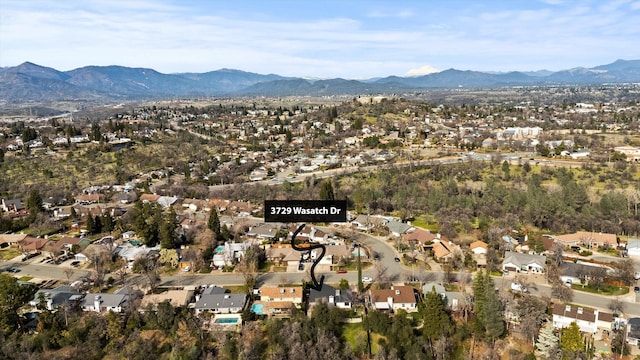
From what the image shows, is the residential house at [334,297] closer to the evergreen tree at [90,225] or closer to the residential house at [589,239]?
the residential house at [589,239]

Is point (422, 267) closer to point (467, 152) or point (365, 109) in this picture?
point (467, 152)

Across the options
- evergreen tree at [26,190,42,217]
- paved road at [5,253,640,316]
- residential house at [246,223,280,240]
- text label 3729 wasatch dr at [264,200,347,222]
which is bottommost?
paved road at [5,253,640,316]

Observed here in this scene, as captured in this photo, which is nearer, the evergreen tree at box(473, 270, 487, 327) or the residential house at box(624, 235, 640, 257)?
the evergreen tree at box(473, 270, 487, 327)

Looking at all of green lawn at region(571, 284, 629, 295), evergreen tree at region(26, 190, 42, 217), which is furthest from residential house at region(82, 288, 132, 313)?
green lawn at region(571, 284, 629, 295)

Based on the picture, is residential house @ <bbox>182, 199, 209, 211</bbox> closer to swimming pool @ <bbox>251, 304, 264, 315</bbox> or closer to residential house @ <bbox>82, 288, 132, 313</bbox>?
residential house @ <bbox>82, 288, 132, 313</bbox>

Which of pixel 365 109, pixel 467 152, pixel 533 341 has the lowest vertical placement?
pixel 533 341

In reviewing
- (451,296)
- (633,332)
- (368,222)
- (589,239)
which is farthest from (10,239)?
(589,239)

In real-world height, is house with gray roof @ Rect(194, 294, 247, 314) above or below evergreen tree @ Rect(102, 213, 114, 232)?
below

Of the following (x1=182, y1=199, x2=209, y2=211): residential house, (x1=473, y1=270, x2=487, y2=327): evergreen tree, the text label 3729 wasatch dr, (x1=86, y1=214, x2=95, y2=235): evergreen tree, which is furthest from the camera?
(x1=182, y1=199, x2=209, y2=211): residential house

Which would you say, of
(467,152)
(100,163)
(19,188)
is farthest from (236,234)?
(467,152)
